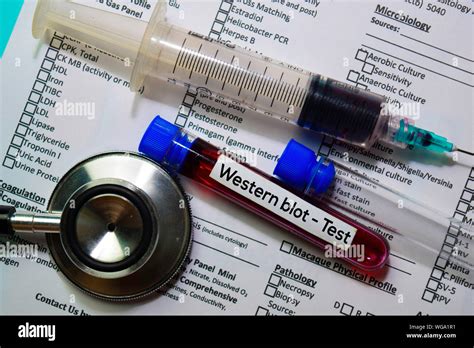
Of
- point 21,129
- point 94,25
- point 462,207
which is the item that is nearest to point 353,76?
point 462,207

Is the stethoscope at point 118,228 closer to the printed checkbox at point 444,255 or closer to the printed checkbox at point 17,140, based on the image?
the printed checkbox at point 17,140

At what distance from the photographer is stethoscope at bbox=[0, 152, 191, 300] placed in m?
0.75

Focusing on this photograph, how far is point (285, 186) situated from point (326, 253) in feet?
0.40

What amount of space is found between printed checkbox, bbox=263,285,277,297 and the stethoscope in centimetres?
13

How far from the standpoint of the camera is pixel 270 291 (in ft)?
2.57

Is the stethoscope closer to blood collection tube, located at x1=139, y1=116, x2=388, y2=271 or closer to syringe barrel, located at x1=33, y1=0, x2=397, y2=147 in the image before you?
blood collection tube, located at x1=139, y1=116, x2=388, y2=271

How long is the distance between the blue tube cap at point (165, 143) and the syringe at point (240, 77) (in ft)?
0.23

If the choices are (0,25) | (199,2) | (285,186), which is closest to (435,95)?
(285,186)

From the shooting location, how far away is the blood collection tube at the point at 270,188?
74 centimetres

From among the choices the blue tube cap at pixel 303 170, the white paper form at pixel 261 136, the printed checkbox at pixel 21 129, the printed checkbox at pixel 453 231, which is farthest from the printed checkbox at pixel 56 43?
the printed checkbox at pixel 453 231

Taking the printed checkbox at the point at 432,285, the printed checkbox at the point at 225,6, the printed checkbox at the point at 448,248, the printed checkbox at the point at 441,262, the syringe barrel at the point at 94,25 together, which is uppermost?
the printed checkbox at the point at 225,6

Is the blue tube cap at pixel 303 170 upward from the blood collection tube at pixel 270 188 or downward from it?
upward

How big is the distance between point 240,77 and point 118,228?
0.28 metres

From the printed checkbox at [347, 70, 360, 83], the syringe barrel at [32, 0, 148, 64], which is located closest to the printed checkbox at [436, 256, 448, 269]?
the printed checkbox at [347, 70, 360, 83]
